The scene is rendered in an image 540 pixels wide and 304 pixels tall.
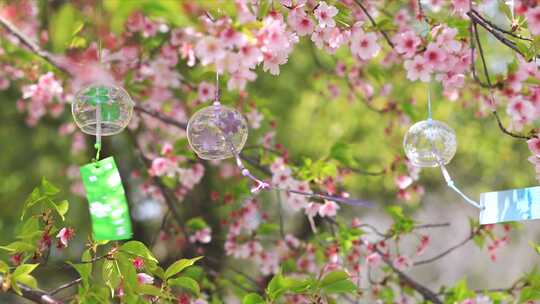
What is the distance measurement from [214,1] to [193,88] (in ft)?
6.06


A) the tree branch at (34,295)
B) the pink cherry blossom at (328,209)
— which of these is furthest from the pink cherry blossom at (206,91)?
the tree branch at (34,295)

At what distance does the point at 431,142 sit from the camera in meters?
1.97

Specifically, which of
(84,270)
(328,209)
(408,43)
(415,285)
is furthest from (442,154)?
(84,270)

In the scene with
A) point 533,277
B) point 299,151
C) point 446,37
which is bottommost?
point 533,277

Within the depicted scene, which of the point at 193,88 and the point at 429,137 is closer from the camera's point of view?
the point at 429,137

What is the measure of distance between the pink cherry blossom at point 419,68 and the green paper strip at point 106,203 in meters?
0.93

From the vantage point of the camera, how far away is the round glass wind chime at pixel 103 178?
154 cm

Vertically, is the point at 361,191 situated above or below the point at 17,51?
below

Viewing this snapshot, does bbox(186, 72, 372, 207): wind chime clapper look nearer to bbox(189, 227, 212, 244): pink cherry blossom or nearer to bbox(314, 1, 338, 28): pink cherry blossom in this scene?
bbox(314, 1, 338, 28): pink cherry blossom

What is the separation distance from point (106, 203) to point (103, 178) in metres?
0.06

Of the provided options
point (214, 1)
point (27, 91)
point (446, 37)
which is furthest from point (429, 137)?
point (27, 91)

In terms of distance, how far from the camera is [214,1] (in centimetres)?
119

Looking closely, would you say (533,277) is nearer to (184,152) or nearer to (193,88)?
(184,152)

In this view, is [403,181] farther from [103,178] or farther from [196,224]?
[103,178]
